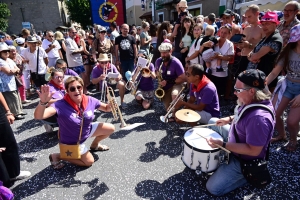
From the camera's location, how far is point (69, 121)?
9.04 feet

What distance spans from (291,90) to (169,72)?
7.83 ft

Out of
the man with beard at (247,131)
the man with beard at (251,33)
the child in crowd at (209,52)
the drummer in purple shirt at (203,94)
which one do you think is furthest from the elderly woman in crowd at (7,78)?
the man with beard at (251,33)

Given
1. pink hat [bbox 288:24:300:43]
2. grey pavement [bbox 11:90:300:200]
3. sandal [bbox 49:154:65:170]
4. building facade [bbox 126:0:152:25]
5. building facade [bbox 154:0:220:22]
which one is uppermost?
building facade [bbox 126:0:152:25]

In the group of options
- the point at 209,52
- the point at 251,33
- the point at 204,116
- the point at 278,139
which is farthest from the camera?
the point at 209,52

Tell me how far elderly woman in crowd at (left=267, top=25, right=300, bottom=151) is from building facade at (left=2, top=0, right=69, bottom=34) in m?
46.4

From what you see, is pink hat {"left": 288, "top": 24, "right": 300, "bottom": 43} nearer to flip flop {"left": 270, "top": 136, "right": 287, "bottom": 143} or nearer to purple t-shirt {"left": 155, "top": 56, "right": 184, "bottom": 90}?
flip flop {"left": 270, "top": 136, "right": 287, "bottom": 143}

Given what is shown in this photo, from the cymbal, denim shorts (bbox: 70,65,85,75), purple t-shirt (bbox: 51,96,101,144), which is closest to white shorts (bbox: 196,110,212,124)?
the cymbal

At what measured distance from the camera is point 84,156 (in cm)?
297

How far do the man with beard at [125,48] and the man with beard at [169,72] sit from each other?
1743mm

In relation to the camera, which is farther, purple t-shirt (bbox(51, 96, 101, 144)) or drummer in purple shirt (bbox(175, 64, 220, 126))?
drummer in purple shirt (bbox(175, 64, 220, 126))

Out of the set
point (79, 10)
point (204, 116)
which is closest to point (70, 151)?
point (204, 116)

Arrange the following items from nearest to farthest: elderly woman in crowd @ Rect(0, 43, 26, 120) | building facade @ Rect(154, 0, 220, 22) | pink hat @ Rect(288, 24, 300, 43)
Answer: pink hat @ Rect(288, 24, 300, 43) < elderly woman in crowd @ Rect(0, 43, 26, 120) < building facade @ Rect(154, 0, 220, 22)

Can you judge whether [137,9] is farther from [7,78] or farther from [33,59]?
[7,78]

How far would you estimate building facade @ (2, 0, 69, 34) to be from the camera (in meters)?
39.0
